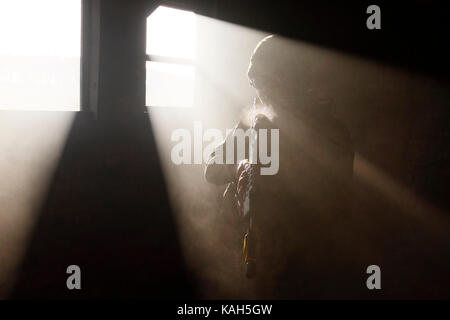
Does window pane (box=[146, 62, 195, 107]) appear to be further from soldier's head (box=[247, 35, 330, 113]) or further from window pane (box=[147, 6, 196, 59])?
soldier's head (box=[247, 35, 330, 113])

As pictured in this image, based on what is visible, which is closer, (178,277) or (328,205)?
(328,205)

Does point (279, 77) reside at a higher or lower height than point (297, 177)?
higher

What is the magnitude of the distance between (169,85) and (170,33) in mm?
431

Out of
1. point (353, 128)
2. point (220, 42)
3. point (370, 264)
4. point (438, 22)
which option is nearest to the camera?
point (438, 22)

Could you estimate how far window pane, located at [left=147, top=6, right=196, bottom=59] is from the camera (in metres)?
2.84

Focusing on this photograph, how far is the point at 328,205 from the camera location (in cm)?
147

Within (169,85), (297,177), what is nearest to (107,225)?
(169,85)

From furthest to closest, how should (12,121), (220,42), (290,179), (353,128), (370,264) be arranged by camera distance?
(220,42), (353,128), (370,264), (12,121), (290,179)

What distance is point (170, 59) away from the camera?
118 inches

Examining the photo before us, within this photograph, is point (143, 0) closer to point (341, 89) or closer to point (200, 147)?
point (200, 147)

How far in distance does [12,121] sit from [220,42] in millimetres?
1835

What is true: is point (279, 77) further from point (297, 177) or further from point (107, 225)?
point (107, 225)

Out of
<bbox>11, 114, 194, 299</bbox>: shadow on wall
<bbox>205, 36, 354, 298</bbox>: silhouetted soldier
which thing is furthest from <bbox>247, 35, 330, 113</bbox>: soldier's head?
<bbox>11, 114, 194, 299</bbox>: shadow on wall
